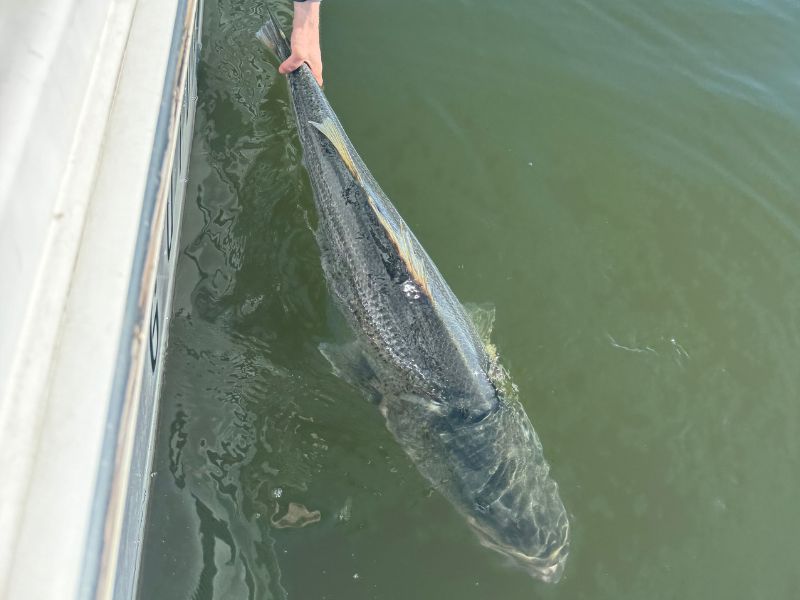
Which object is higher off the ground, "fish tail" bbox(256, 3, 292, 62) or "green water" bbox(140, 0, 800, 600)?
"fish tail" bbox(256, 3, 292, 62)

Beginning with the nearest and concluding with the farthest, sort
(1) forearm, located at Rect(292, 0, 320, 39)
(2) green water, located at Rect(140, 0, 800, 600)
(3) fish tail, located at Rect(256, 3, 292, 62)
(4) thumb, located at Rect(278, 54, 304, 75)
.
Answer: (2) green water, located at Rect(140, 0, 800, 600) → (4) thumb, located at Rect(278, 54, 304, 75) → (1) forearm, located at Rect(292, 0, 320, 39) → (3) fish tail, located at Rect(256, 3, 292, 62)

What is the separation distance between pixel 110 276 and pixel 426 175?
10.4ft

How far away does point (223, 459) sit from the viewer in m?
3.58

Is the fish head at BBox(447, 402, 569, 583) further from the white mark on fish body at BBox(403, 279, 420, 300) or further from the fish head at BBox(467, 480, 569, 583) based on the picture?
the white mark on fish body at BBox(403, 279, 420, 300)

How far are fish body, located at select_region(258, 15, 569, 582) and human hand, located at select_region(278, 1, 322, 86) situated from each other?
3.09 ft

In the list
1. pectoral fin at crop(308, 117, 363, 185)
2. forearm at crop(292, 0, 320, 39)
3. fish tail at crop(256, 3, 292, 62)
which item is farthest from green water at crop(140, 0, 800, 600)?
pectoral fin at crop(308, 117, 363, 185)

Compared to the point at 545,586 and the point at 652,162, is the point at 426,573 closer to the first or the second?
the point at 545,586

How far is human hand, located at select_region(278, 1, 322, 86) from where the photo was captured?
4.39 metres

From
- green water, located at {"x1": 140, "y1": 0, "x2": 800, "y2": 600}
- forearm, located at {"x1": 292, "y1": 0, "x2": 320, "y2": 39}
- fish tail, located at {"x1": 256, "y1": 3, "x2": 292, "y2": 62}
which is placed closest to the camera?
green water, located at {"x1": 140, "y1": 0, "x2": 800, "y2": 600}

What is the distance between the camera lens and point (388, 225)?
349 cm

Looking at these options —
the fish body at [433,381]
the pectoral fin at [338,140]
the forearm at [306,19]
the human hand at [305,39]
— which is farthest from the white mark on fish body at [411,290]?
the forearm at [306,19]

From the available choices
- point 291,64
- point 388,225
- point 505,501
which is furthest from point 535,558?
point 291,64

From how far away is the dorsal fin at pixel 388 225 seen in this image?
3.44 metres

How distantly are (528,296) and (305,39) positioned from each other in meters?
2.23
